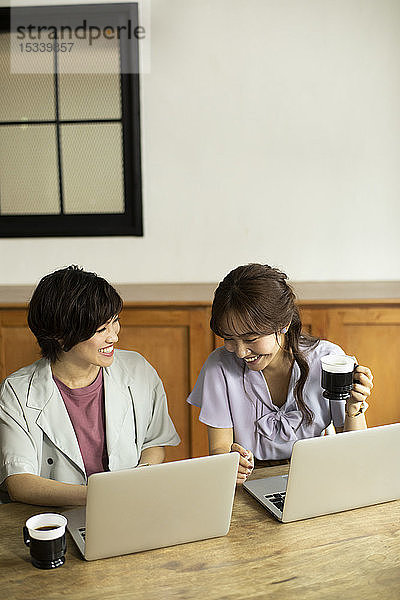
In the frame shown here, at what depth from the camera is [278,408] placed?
2.06 meters

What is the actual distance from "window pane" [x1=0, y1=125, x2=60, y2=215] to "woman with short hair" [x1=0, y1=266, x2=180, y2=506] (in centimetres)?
164

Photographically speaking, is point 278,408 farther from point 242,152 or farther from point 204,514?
point 242,152

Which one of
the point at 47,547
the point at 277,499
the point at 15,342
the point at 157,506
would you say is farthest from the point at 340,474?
the point at 15,342

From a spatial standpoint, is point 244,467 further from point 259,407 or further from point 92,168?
point 92,168

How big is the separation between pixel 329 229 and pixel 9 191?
165cm

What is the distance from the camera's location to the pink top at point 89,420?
1944 mm

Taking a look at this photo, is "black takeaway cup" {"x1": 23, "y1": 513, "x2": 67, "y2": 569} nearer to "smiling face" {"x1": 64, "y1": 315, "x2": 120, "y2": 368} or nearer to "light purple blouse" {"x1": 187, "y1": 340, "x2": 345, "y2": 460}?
"smiling face" {"x1": 64, "y1": 315, "x2": 120, "y2": 368}

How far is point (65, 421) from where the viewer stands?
1873 millimetres

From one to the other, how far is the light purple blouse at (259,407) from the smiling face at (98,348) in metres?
0.33

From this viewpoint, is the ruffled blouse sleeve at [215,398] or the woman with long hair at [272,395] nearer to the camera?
the woman with long hair at [272,395]

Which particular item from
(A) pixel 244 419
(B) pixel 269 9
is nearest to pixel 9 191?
(B) pixel 269 9

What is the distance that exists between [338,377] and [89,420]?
0.75 m

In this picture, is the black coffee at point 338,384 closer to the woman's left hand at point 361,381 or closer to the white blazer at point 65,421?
the woman's left hand at point 361,381

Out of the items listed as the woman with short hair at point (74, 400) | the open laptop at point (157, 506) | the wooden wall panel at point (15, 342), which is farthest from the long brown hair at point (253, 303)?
the wooden wall panel at point (15, 342)
